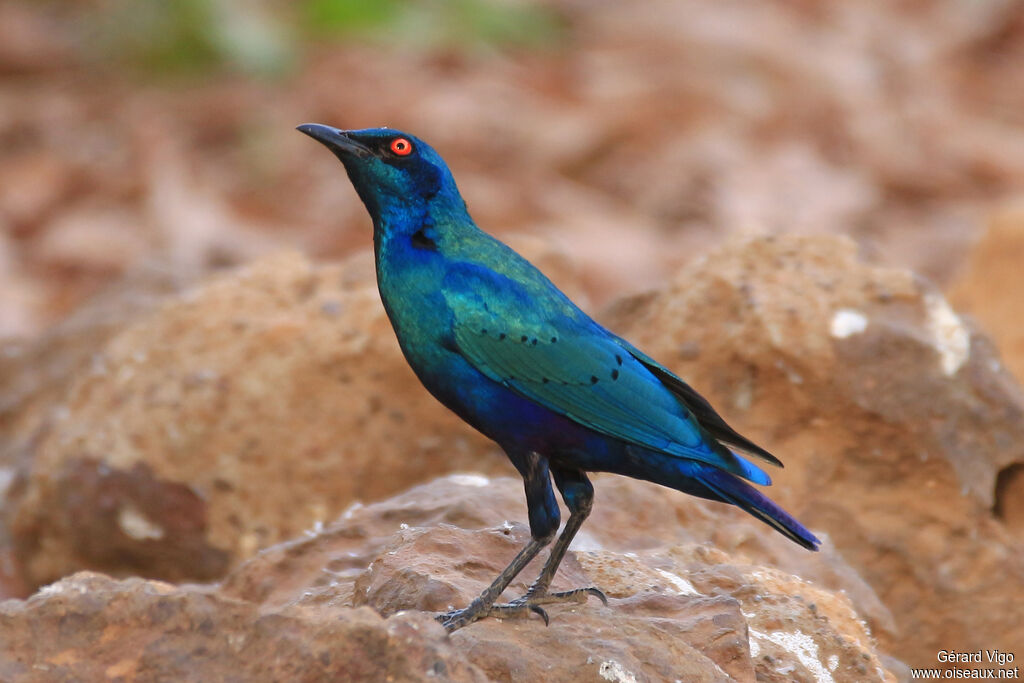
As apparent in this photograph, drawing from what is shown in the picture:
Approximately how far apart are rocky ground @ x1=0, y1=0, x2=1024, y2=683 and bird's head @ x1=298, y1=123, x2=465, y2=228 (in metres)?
0.97

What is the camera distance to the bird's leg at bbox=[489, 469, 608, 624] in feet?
13.1

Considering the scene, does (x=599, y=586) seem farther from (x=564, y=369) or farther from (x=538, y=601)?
(x=564, y=369)

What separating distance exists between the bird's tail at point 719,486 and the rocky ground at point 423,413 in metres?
0.28

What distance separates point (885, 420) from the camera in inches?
213

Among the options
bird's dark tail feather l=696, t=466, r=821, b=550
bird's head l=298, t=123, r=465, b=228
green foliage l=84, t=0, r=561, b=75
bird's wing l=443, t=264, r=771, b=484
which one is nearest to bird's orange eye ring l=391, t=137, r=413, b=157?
bird's head l=298, t=123, r=465, b=228

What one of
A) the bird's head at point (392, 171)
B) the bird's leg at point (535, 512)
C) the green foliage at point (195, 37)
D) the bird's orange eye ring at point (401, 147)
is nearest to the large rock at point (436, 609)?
the bird's leg at point (535, 512)

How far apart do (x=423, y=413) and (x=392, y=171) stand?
192cm

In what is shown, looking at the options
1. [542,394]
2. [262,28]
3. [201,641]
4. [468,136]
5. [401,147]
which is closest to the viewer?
[201,641]

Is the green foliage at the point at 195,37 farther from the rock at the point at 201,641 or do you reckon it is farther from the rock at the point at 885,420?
the rock at the point at 201,641

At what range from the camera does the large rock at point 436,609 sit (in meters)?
3.33

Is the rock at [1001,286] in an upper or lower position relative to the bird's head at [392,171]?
upper

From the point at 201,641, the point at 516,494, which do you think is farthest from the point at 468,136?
the point at 201,641

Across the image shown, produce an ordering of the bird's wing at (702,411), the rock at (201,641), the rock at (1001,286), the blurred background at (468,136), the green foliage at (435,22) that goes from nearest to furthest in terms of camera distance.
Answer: the rock at (201,641) → the bird's wing at (702,411) → the rock at (1001,286) → the blurred background at (468,136) → the green foliage at (435,22)

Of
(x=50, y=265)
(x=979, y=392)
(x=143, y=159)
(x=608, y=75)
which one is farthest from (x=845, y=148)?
(x=979, y=392)
